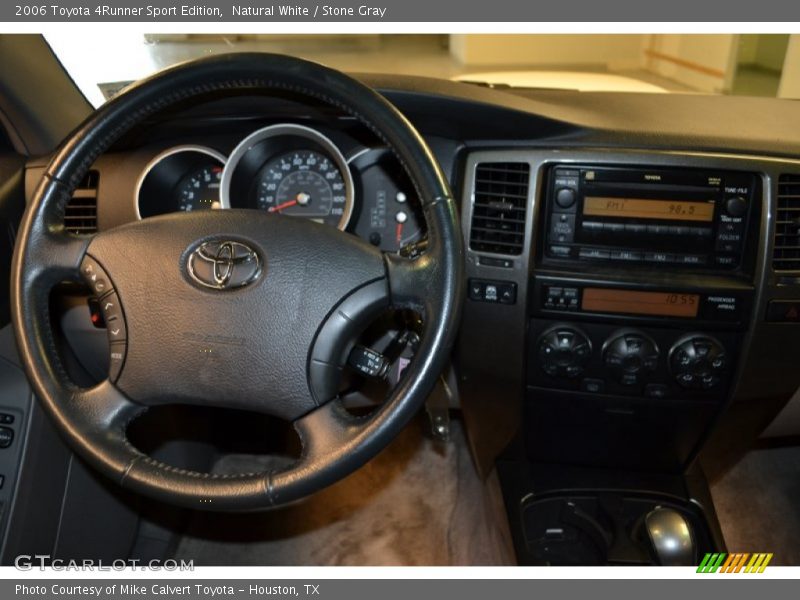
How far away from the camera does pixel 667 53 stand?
2701 mm

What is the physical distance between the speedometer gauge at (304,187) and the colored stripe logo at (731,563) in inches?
38.9

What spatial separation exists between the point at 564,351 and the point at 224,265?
0.70m

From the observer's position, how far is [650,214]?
1.27m

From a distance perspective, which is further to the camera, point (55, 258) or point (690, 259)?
point (690, 259)

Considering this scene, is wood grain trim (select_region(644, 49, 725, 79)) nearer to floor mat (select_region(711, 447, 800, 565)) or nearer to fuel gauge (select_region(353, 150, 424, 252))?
floor mat (select_region(711, 447, 800, 565))

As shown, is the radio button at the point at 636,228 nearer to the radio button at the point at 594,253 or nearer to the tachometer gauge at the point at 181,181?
the radio button at the point at 594,253

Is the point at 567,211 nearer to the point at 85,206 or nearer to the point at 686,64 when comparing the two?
the point at 85,206

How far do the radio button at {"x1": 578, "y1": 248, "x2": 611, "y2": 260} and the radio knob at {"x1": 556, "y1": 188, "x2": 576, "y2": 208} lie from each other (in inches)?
3.6

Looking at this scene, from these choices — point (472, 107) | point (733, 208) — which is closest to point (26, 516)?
point (472, 107)

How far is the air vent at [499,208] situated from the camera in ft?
4.19

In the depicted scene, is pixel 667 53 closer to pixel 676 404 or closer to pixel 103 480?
pixel 676 404

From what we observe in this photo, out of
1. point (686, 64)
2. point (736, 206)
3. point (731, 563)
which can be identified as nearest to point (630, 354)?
point (736, 206)

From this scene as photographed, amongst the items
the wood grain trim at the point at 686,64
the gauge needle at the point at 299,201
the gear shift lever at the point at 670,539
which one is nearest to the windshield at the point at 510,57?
the wood grain trim at the point at 686,64

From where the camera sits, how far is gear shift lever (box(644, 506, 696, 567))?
1.38 m
